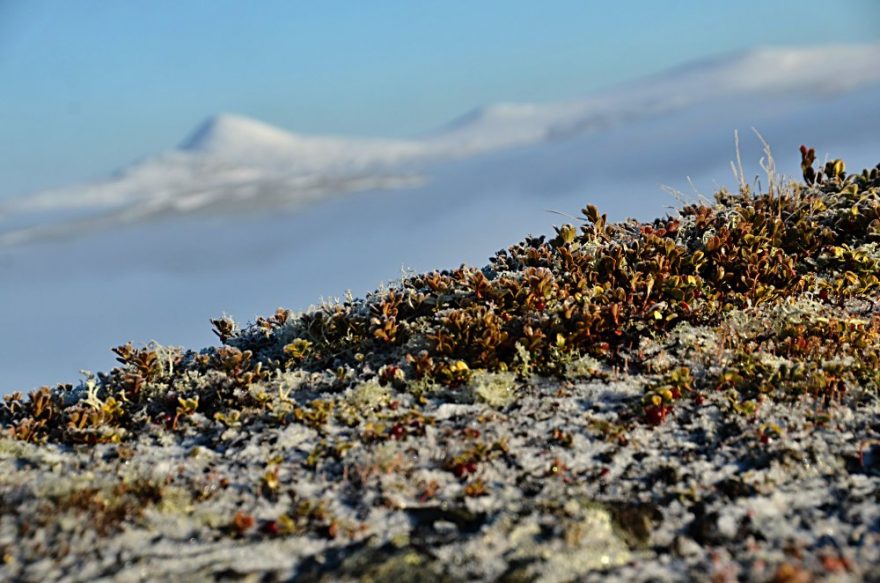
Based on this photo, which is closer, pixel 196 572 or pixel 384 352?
pixel 196 572

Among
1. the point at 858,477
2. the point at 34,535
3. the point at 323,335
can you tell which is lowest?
the point at 858,477

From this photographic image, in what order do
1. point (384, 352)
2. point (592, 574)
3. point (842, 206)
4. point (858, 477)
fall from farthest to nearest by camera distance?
point (842, 206)
point (384, 352)
point (858, 477)
point (592, 574)

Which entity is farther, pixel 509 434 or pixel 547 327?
pixel 547 327

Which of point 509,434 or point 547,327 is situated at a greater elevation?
point 547,327

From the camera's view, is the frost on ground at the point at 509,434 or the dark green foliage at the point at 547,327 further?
the dark green foliage at the point at 547,327

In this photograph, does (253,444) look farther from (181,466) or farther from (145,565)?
(145,565)

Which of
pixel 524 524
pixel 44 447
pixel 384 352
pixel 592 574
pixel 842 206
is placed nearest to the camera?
pixel 592 574

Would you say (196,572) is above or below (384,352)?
below

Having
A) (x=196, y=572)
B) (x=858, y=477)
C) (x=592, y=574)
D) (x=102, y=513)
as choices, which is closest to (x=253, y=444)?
(x=102, y=513)
